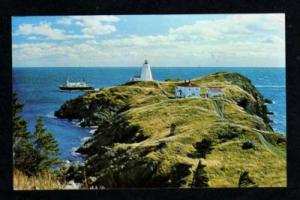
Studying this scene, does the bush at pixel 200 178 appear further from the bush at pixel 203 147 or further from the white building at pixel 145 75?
the white building at pixel 145 75

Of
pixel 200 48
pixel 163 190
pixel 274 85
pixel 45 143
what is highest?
pixel 200 48

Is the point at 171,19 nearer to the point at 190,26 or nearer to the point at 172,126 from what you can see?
the point at 190,26

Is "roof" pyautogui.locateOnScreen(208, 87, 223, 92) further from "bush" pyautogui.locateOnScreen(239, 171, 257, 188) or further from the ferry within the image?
the ferry

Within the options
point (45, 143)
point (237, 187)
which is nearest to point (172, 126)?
point (237, 187)

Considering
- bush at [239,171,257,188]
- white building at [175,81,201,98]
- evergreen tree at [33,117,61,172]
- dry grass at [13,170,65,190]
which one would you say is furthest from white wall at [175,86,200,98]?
dry grass at [13,170,65,190]

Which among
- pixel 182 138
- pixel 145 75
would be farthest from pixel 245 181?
pixel 145 75

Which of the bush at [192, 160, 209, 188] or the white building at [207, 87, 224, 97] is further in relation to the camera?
the white building at [207, 87, 224, 97]
